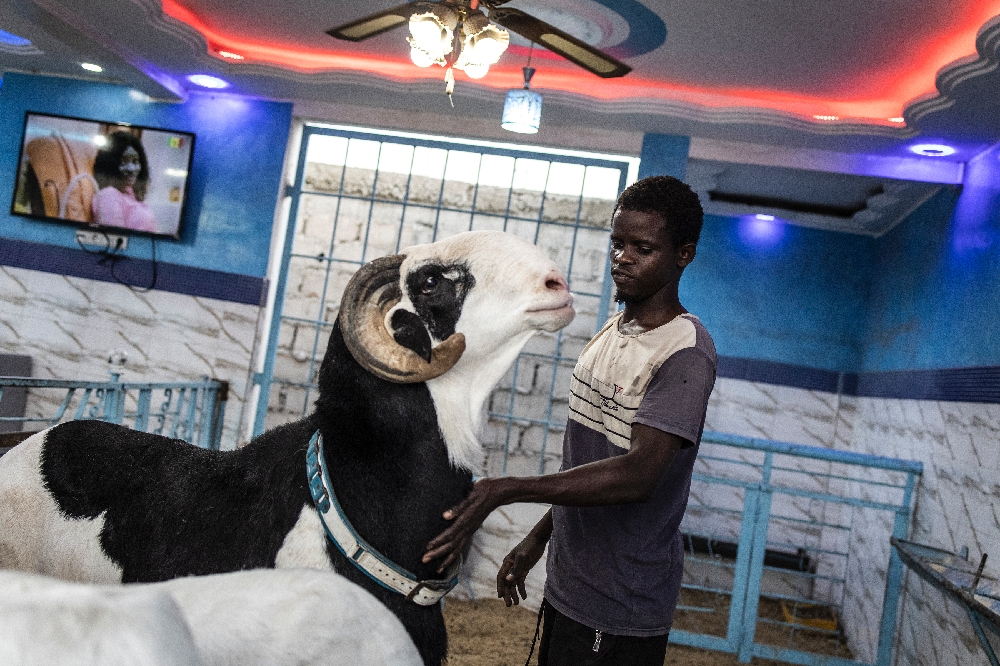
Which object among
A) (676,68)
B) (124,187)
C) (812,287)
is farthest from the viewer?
(812,287)

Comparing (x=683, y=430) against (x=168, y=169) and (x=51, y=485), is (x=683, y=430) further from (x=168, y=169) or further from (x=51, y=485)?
(x=168, y=169)

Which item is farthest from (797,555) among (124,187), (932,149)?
(124,187)

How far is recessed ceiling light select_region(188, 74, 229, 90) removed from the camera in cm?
546

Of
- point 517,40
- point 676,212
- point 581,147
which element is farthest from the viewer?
point 581,147

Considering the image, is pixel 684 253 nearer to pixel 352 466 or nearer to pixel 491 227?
pixel 352 466

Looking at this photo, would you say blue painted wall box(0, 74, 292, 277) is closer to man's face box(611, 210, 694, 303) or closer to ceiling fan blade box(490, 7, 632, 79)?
ceiling fan blade box(490, 7, 632, 79)

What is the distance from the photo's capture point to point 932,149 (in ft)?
15.5

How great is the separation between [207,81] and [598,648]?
205 inches

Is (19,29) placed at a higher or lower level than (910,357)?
higher

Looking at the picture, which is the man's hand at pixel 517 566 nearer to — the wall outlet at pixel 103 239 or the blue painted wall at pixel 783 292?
the wall outlet at pixel 103 239

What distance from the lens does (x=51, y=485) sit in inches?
51.5

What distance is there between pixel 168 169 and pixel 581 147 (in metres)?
3.01

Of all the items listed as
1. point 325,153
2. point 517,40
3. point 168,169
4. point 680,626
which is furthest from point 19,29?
point 680,626

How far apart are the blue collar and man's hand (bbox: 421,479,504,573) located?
6 cm
